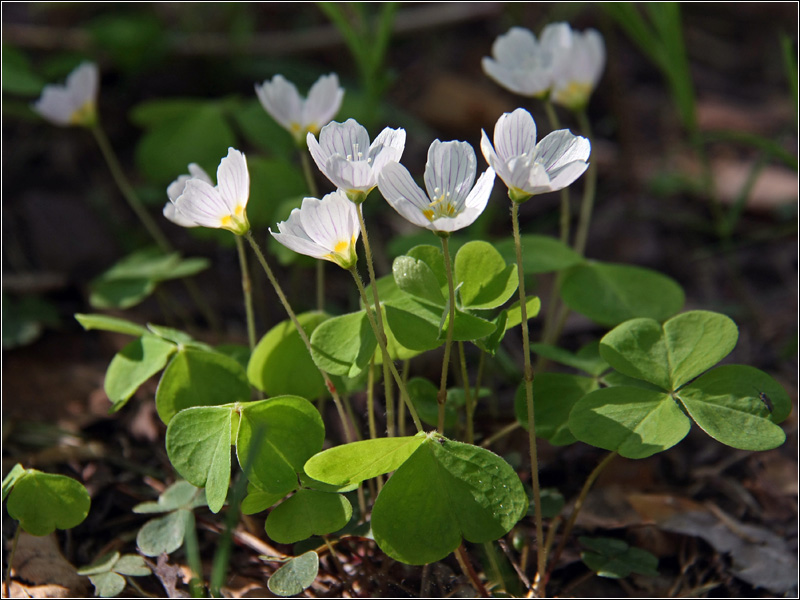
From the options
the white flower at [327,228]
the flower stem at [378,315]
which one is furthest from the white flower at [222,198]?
the flower stem at [378,315]

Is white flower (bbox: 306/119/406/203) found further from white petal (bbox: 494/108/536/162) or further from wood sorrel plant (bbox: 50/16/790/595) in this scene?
white petal (bbox: 494/108/536/162)

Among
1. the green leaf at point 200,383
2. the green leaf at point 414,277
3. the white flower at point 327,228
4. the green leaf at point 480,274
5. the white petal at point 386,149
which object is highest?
the white petal at point 386,149

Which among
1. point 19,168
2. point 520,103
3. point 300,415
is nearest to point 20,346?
point 19,168

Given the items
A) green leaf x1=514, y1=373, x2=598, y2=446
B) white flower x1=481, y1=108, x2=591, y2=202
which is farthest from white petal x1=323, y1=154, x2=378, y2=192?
green leaf x1=514, y1=373, x2=598, y2=446

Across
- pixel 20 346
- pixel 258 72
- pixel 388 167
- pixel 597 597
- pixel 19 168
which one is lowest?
pixel 597 597

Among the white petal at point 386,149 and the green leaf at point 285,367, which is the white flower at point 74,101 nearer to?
the green leaf at point 285,367

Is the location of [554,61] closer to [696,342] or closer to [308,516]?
[696,342]

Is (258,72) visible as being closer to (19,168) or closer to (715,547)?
(19,168)
